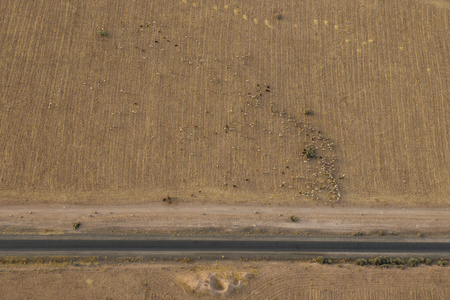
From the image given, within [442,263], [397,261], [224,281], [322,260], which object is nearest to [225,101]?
[224,281]

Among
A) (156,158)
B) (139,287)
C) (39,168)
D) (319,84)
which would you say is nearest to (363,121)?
(319,84)

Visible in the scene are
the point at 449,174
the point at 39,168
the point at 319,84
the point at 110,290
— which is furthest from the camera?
the point at 319,84

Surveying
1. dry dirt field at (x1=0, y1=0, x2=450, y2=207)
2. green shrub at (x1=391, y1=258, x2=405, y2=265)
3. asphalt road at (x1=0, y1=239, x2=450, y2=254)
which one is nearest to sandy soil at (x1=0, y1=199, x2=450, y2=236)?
asphalt road at (x1=0, y1=239, x2=450, y2=254)

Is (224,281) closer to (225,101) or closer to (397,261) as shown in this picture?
(397,261)

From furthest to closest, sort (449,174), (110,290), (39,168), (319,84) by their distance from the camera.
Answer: (319,84), (449,174), (39,168), (110,290)

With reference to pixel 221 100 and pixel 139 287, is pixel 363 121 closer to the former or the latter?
pixel 221 100

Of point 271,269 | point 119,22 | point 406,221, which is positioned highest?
point 119,22
